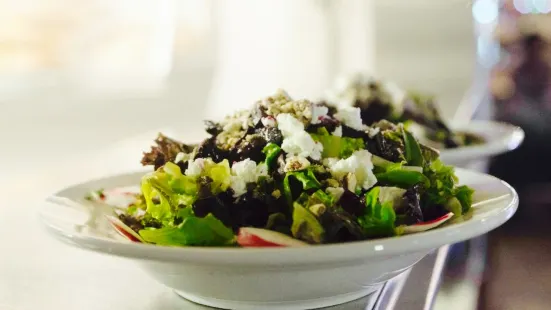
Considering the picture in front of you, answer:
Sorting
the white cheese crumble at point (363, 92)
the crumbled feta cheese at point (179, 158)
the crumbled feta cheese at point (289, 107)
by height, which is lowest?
the white cheese crumble at point (363, 92)

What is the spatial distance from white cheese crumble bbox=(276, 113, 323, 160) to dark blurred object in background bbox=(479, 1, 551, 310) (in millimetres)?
243

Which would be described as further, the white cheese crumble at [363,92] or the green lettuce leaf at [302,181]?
the white cheese crumble at [363,92]

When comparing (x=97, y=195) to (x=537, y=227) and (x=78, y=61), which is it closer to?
(x=537, y=227)

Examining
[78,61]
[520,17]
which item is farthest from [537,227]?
[78,61]

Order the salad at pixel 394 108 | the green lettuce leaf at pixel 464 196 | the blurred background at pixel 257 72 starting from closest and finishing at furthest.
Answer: the green lettuce leaf at pixel 464 196 → the blurred background at pixel 257 72 → the salad at pixel 394 108

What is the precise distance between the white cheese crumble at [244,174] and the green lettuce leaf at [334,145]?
89mm

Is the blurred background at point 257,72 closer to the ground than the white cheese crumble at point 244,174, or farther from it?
closer to the ground

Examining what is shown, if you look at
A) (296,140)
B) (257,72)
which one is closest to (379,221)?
(296,140)

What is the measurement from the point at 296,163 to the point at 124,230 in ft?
0.63

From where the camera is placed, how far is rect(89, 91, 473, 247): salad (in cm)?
62

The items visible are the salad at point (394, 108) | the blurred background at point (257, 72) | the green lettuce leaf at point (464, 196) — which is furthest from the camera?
the salad at point (394, 108)

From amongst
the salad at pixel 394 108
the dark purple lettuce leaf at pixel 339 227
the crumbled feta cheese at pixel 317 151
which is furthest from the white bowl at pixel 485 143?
the dark purple lettuce leaf at pixel 339 227

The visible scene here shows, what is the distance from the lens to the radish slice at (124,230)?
66cm

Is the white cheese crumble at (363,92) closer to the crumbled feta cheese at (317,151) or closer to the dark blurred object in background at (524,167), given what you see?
the dark blurred object in background at (524,167)
